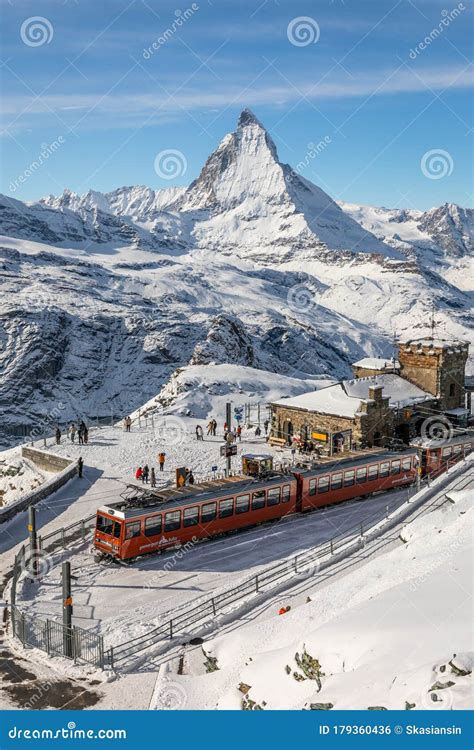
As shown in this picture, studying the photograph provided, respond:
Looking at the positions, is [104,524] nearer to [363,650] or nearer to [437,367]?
[363,650]

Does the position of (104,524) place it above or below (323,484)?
below

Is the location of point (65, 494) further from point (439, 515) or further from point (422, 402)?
point (422, 402)

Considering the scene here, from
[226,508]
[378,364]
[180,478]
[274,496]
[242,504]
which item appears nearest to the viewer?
[226,508]

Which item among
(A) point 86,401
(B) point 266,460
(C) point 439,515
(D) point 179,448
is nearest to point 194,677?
(C) point 439,515

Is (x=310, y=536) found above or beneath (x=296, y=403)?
beneath

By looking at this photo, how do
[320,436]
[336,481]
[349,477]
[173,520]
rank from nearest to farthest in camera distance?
[173,520]
[336,481]
[349,477]
[320,436]

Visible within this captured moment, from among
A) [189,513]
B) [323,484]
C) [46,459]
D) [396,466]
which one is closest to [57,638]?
[189,513]
